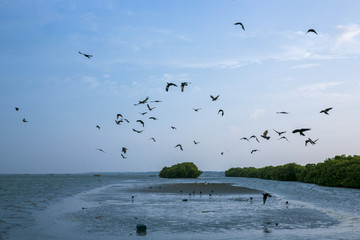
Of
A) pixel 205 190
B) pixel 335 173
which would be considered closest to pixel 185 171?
pixel 335 173

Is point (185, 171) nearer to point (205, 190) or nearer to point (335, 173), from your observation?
point (335, 173)

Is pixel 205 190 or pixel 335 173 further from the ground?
pixel 335 173

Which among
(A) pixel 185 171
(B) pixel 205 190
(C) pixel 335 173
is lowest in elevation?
(B) pixel 205 190

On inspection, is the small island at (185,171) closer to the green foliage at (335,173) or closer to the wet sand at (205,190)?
the green foliage at (335,173)

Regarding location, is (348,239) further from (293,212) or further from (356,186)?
(356,186)

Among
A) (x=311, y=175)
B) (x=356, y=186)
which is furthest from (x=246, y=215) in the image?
(x=311, y=175)

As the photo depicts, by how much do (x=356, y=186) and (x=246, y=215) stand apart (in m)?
57.1

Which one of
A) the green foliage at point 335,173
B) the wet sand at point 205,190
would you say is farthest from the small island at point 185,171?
the wet sand at point 205,190

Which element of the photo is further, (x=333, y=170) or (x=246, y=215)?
(x=333, y=170)

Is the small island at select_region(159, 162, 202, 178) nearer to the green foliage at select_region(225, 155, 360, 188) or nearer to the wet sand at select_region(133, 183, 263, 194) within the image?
the green foliage at select_region(225, 155, 360, 188)

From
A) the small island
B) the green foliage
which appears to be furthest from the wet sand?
the small island

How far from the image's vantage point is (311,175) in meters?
104

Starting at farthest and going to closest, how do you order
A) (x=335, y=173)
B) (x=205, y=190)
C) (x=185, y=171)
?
1. (x=185, y=171)
2. (x=335, y=173)
3. (x=205, y=190)

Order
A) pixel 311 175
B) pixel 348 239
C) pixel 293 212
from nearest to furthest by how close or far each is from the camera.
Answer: pixel 348 239 → pixel 293 212 → pixel 311 175
